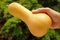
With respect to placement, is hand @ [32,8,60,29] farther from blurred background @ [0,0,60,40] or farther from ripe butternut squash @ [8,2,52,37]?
blurred background @ [0,0,60,40]

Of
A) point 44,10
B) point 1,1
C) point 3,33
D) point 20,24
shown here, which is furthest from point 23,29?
point 44,10

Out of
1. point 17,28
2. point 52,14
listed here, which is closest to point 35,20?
point 52,14

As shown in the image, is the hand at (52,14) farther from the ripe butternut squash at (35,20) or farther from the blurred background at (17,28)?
the blurred background at (17,28)

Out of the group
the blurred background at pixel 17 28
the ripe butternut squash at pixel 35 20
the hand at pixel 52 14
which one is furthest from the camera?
the blurred background at pixel 17 28

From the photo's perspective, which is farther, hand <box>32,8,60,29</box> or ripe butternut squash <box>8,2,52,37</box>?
hand <box>32,8,60,29</box>

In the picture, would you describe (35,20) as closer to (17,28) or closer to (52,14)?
(52,14)

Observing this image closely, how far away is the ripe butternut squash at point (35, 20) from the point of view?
1106 mm

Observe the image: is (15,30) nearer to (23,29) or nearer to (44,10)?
(23,29)

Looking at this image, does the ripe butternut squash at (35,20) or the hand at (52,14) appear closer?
the ripe butternut squash at (35,20)

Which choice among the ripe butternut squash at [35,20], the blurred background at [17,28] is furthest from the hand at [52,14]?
the blurred background at [17,28]

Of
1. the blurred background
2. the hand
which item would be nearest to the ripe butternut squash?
the hand

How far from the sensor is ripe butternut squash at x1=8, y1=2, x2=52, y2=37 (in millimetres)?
1106

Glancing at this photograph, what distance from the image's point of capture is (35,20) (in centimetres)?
112

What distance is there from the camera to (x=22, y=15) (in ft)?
Result: 3.70
